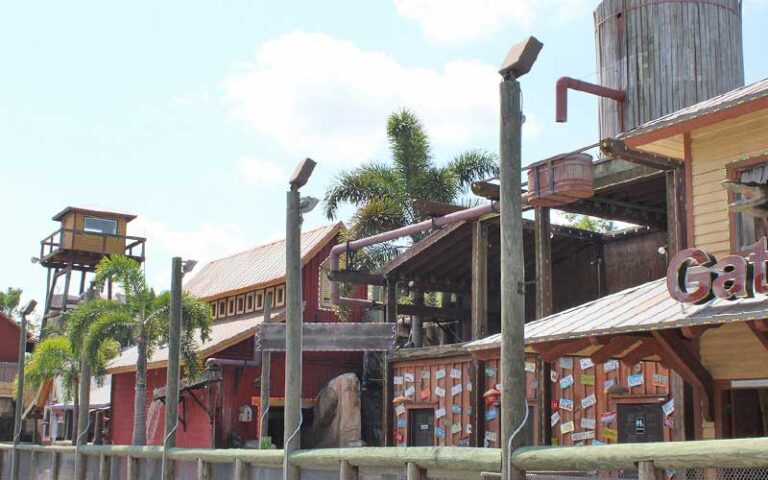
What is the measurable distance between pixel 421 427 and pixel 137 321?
273 inches

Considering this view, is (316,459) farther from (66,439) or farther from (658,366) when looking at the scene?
(66,439)

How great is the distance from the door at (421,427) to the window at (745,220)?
1076cm

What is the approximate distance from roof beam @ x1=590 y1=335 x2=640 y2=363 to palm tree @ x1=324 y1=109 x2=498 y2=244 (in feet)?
71.1

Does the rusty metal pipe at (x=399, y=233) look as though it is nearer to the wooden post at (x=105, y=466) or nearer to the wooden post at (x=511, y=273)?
the wooden post at (x=105, y=466)

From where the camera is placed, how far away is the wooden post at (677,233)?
14180 mm

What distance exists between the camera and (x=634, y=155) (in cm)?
1476

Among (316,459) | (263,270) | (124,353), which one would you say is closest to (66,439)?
(124,353)

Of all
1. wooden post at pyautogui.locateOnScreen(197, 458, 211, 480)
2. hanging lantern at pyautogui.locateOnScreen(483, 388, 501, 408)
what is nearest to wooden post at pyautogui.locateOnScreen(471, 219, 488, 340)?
hanging lantern at pyautogui.locateOnScreen(483, 388, 501, 408)

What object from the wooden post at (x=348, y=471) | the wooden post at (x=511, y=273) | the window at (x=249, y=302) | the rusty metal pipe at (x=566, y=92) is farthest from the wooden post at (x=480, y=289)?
the window at (x=249, y=302)

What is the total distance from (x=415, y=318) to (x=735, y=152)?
15.9 meters

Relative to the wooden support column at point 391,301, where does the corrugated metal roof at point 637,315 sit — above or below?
below

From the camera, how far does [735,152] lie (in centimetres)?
1316

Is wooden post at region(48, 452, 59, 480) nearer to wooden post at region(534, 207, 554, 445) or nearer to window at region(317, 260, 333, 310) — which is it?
wooden post at region(534, 207, 554, 445)

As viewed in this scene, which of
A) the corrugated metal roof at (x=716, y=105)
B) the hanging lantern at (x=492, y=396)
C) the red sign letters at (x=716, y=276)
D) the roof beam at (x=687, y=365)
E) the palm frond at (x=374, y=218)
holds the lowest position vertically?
the hanging lantern at (x=492, y=396)
